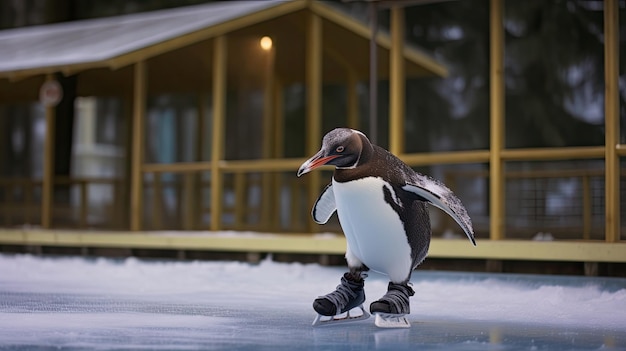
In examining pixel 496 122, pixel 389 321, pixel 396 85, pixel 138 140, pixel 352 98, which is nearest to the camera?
pixel 389 321

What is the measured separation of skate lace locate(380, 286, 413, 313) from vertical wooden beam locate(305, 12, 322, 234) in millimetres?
6110

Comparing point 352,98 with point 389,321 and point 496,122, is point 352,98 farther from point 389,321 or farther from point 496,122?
point 389,321

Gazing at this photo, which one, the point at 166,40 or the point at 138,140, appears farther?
the point at 138,140

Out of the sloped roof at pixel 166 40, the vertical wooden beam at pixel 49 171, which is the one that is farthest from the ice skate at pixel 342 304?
the vertical wooden beam at pixel 49 171

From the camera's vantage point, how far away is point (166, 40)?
35.0ft

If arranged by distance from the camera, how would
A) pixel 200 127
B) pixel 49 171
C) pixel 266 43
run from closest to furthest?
pixel 266 43 → pixel 49 171 → pixel 200 127

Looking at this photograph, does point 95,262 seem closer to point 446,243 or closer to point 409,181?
point 446,243

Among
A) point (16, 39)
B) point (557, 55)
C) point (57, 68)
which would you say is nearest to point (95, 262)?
point (57, 68)

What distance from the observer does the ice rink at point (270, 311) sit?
13.3 feet

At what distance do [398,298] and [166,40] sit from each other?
6837 mm

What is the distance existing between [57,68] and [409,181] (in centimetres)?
697

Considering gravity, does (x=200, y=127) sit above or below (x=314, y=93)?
below

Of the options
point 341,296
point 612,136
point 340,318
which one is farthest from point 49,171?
point 341,296

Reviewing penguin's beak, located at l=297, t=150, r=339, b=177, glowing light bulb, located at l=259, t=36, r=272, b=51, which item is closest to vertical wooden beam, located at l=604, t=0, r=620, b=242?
penguin's beak, located at l=297, t=150, r=339, b=177
